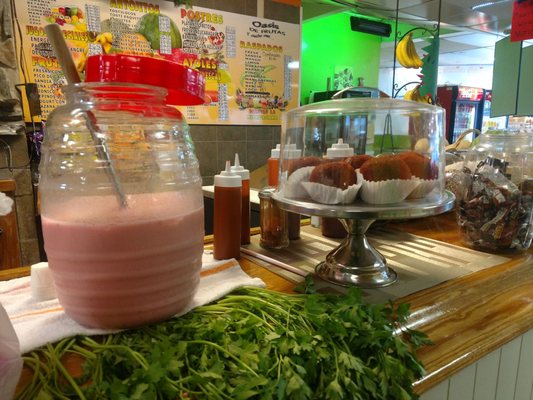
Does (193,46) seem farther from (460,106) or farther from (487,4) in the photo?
(460,106)

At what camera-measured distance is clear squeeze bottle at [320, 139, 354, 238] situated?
0.94 metres

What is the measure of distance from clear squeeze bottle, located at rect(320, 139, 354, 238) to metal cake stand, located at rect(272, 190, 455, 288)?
16 centimetres

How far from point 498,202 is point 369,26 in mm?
3761

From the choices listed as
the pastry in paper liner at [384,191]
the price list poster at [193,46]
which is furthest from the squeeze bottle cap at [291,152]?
the price list poster at [193,46]

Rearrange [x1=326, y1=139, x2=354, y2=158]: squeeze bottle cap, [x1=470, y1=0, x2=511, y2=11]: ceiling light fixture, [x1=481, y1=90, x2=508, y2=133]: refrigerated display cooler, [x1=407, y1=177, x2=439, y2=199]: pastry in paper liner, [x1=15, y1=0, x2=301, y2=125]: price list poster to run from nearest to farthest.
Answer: [x1=407, y1=177, x2=439, y2=199]: pastry in paper liner → [x1=326, y1=139, x2=354, y2=158]: squeeze bottle cap → [x1=15, y1=0, x2=301, y2=125]: price list poster → [x1=470, y1=0, x2=511, y2=11]: ceiling light fixture → [x1=481, y1=90, x2=508, y2=133]: refrigerated display cooler

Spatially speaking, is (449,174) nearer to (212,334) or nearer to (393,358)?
(393,358)

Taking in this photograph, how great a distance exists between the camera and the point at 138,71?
53 cm

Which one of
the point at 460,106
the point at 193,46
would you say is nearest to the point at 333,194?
the point at 193,46

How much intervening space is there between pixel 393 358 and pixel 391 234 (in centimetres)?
73

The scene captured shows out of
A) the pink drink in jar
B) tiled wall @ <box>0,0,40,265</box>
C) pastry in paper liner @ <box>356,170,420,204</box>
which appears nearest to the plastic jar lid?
the pink drink in jar

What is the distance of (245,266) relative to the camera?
2.87ft

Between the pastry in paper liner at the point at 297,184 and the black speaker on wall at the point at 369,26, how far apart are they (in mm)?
3766

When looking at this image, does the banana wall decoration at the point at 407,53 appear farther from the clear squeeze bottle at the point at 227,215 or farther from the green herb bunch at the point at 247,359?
the green herb bunch at the point at 247,359

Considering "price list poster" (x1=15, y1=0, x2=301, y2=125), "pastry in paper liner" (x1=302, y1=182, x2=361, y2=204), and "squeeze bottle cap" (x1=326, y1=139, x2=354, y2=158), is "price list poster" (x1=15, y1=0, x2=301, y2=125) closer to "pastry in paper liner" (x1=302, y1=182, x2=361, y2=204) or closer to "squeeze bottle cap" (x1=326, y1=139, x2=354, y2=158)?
"squeeze bottle cap" (x1=326, y1=139, x2=354, y2=158)
